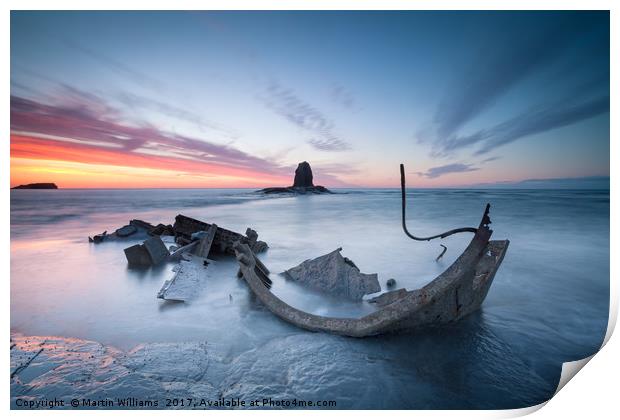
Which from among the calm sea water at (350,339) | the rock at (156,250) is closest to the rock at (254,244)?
the calm sea water at (350,339)

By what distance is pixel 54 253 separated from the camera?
25.0ft

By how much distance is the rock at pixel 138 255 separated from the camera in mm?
6078

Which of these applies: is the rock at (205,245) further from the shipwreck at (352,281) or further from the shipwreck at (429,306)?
the shipwreck at (429,306)

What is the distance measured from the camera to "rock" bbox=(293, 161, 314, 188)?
71688 millimetres

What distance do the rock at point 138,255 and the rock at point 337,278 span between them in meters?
3.49

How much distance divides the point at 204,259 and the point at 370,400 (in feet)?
15.9

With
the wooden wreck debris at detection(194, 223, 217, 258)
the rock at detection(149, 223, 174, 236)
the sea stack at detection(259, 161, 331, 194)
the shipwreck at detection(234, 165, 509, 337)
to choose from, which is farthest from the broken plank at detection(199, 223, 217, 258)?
the sea stack at detection(259, 161, 331, 194)

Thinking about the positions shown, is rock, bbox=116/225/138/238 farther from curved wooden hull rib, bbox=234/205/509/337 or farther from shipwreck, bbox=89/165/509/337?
curved wooden hull rib, bbox=234/205/509/337

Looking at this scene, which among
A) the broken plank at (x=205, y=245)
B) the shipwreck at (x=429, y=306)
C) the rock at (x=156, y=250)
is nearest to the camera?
the shipwreck at (x=429, y=306)

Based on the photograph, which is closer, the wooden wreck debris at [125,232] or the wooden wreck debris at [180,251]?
the wooden wreck debris at [180,251]

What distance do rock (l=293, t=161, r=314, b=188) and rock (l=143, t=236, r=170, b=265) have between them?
65.9 m

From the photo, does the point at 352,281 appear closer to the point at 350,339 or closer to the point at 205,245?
the point at 350,339
